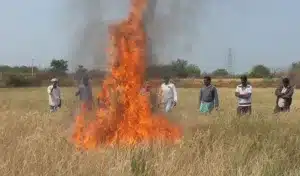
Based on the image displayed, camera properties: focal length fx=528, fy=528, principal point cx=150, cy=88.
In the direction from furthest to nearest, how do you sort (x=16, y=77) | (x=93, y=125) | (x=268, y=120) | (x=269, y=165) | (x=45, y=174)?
(x=16, y=77)
(x=268, y=120)
(x=93, y=125)
(x=269, y=165)
(x=45, y=174)

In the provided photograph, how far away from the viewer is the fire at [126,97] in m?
9.02

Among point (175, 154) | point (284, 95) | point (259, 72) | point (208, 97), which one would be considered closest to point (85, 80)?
point (175, 154)

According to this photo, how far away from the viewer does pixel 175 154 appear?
660cm

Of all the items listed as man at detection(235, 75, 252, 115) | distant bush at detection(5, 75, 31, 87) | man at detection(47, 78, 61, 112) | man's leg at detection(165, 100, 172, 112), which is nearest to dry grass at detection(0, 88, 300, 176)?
man's leg at detection(165, 100, 172, 112)

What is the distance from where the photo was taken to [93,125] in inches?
358

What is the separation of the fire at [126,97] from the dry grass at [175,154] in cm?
49

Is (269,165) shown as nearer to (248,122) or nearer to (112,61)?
(248,122)

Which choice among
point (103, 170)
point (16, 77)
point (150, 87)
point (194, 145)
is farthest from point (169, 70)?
point (16, 77)

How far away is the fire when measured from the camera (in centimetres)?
902

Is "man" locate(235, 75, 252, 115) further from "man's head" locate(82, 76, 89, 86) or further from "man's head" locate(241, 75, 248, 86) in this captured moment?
"man's head" locate(82, 76, 89, 86)

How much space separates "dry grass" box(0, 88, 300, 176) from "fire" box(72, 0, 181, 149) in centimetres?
49

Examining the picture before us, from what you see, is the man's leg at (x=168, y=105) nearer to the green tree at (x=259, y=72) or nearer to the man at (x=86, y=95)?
the man at (x=86, y=95)

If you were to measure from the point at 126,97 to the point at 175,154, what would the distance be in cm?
272

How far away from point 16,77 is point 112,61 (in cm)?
5212
